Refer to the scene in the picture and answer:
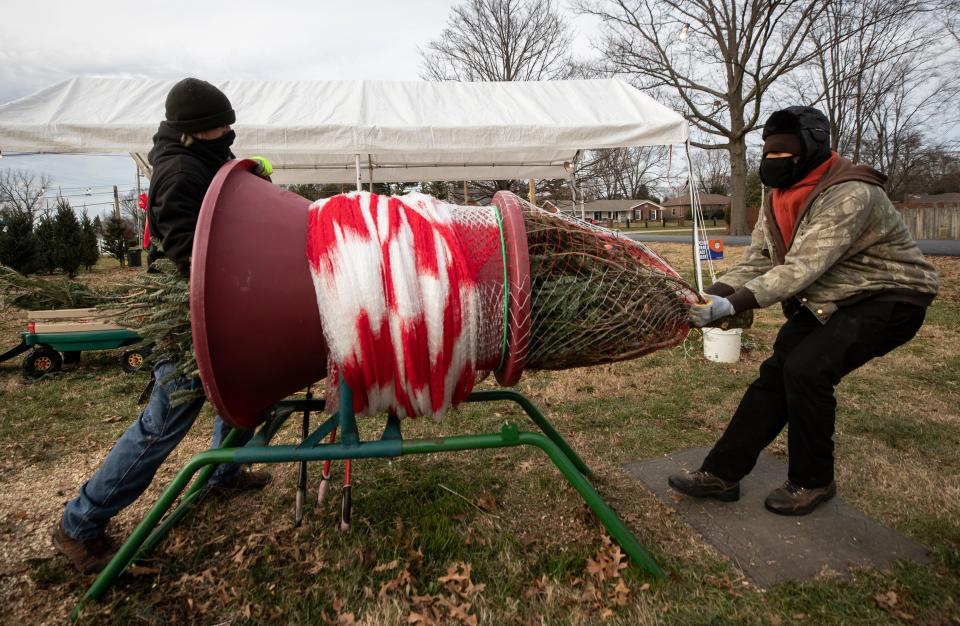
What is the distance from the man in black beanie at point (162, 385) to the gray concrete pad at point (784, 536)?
2.30 meters

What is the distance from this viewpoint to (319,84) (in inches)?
308

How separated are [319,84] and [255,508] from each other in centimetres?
669

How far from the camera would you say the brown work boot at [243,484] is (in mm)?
2924

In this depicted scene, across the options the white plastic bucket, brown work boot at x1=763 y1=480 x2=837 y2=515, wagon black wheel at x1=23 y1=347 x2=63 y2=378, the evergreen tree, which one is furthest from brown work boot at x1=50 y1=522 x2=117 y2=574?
the evergreen tree

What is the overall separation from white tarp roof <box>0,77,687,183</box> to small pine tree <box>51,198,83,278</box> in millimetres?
11207

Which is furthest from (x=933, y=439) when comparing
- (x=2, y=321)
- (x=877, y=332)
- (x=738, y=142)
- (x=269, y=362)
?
(x=738, y=142)

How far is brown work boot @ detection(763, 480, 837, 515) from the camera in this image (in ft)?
8.44

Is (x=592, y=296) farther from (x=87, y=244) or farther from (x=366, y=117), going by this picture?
(x=87, y=244)

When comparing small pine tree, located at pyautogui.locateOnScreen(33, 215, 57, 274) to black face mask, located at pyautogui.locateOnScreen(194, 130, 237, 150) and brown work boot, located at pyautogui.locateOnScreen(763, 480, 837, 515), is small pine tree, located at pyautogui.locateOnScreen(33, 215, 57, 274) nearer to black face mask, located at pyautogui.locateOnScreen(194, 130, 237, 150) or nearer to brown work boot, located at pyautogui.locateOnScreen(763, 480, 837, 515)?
black face mask, located at pyautogui.locateOnScreen(194, 130, 237, 150)

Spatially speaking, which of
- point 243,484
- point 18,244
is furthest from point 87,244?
point 243,484

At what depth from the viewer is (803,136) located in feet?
7.80

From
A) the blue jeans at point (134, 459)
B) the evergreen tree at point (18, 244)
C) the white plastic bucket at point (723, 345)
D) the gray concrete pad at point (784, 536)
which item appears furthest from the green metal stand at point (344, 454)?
the evergreen tree at point (18, 244)

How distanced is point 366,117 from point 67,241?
14072 mm

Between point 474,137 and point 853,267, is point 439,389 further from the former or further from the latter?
point 474,137
